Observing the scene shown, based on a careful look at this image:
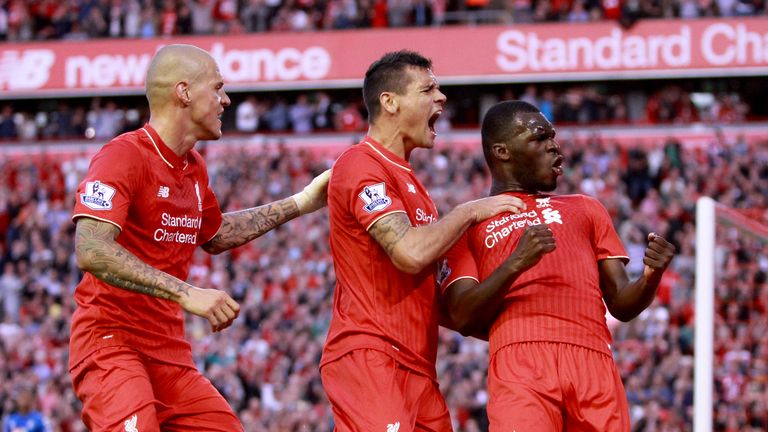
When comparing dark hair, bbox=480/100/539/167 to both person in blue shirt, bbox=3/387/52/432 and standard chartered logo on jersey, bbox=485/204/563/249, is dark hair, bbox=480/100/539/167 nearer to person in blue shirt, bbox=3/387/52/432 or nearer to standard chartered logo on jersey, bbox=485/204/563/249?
standard chartered logo on jersey, bbox=485/204/563/249

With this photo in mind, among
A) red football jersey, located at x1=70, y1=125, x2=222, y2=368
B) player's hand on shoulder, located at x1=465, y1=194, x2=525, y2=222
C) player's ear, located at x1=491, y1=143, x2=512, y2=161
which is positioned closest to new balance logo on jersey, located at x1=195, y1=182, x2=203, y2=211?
red football jersey, located at x1=70, y1=125, x2=222, y2=368

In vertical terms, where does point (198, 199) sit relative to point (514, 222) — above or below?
above

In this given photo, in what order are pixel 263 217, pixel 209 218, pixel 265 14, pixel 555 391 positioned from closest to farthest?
1. pixel 555 391
2. pixel 209 218
3. pixel 263 217
4. pixel 265 14

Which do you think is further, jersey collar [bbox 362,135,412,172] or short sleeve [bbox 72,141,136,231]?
jersey collar [bbox 362,135,412,172]

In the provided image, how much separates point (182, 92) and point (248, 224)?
0.99 meters

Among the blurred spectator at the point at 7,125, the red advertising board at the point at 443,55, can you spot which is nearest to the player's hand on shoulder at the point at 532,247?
the red advertising board at the point at 443,55

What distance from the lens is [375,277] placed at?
610cm

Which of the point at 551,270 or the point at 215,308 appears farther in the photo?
the point at 551,270

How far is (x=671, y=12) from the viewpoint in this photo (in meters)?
28.6

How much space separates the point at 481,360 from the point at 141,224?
11110mm

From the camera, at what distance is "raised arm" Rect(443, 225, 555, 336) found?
5730 millimetres

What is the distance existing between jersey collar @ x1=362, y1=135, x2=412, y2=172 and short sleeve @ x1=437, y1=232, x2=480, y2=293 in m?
0.46

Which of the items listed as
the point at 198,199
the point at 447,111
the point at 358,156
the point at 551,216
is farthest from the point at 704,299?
the point at 447,111

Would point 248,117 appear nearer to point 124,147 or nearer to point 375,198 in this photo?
point 124,147
